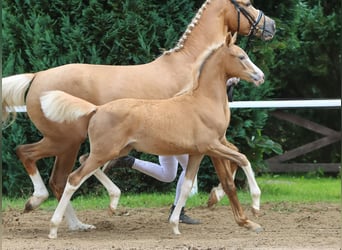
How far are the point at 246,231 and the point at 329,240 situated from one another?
841mm

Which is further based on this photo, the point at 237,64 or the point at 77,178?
the point at 237,64

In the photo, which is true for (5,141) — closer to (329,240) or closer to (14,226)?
(14,226)

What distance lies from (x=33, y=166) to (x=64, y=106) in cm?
94

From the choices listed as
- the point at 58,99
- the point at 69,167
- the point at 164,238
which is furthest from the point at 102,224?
the point at 58,99

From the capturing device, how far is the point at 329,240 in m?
6.23

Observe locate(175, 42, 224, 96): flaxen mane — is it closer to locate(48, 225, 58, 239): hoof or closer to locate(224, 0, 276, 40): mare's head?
locate(224, 0, 276, 40): mare's head

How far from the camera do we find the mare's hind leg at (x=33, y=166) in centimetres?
695

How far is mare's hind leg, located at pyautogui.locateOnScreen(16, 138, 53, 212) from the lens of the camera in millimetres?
6949

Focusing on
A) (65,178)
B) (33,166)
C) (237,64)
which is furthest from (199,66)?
(33,166)

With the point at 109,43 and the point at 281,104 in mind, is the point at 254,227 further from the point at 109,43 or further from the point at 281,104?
the point at 109,43

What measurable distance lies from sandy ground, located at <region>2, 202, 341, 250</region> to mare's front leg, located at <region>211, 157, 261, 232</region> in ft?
0.30

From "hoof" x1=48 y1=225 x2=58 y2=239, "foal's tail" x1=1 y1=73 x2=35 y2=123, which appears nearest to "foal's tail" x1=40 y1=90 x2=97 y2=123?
"foal's tail" x1=1 y1=73 x2=35 y2=123

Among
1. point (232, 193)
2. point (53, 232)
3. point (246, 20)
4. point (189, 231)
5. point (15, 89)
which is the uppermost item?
point (246, 20)

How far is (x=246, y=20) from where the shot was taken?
7453 mm
